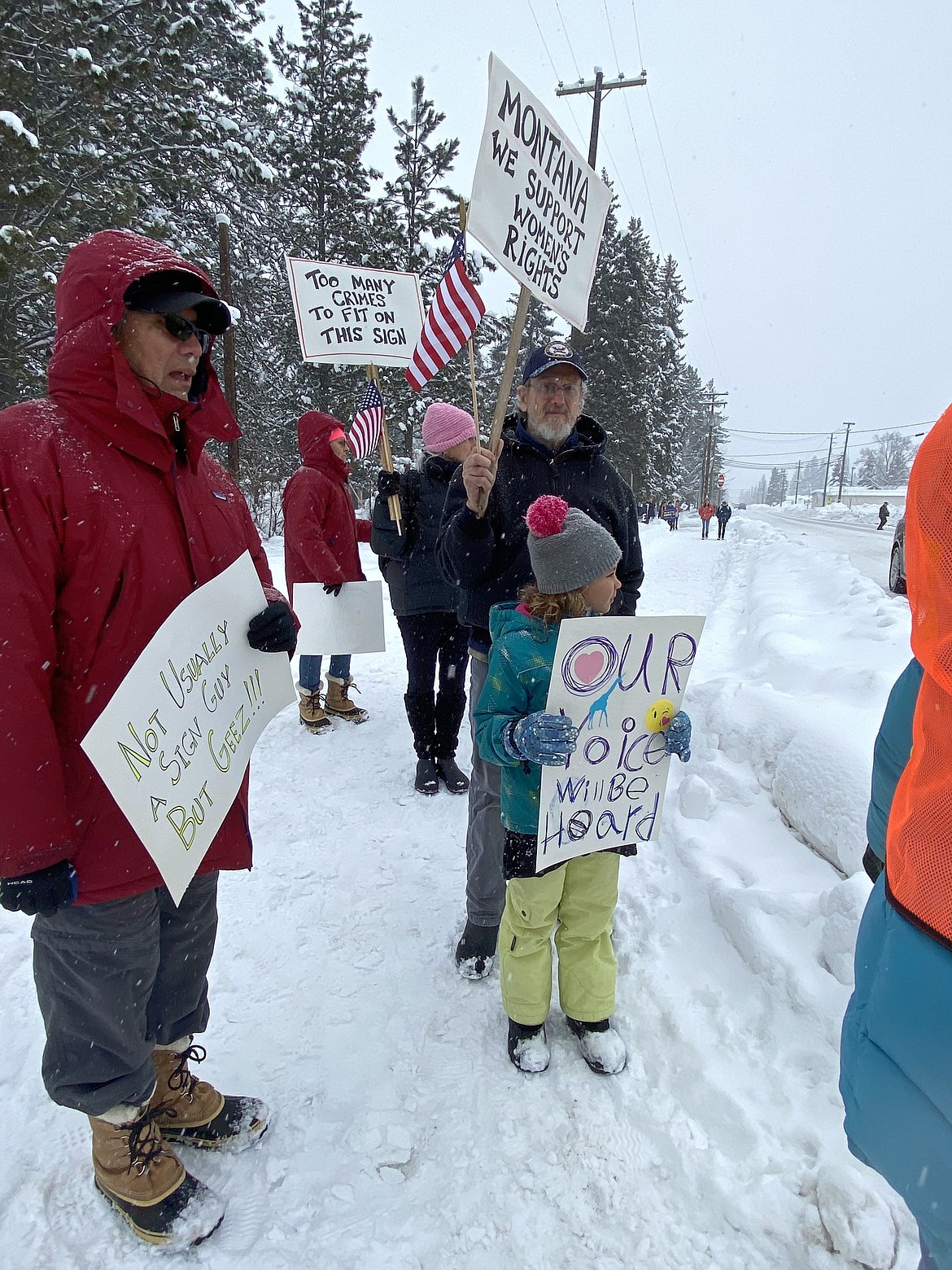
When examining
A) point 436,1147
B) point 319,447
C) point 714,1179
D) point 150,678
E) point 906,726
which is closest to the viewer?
point 906,726

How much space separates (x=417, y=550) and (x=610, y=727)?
2.42 meters

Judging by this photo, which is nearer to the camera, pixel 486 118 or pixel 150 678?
pixel 150 678

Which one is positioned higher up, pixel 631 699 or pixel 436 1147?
pixel 631 699

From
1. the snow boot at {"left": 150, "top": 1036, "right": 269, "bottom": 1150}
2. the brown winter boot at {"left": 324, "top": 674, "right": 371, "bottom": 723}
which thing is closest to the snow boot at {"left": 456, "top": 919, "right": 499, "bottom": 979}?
the snow boot at {"left": 150, "top": 1036, "right": 269, "bottom": 1150}

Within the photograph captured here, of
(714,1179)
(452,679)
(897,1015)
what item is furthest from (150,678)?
(452,679)

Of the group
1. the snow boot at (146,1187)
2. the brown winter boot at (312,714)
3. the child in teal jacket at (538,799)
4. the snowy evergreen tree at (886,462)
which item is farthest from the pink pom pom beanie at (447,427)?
the snowy evergreen tree at (886,462)

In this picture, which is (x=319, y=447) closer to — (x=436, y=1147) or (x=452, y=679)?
(x=452, y=679)

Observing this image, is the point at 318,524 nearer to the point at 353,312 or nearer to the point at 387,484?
the point at 387,484

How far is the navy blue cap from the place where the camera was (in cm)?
242

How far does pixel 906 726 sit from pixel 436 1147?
1824 mm

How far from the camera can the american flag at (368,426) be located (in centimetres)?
538

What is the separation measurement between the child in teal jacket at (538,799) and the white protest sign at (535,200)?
1045 mm

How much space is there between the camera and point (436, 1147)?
198 cm

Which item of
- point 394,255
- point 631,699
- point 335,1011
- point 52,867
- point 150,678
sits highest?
point 394,255
